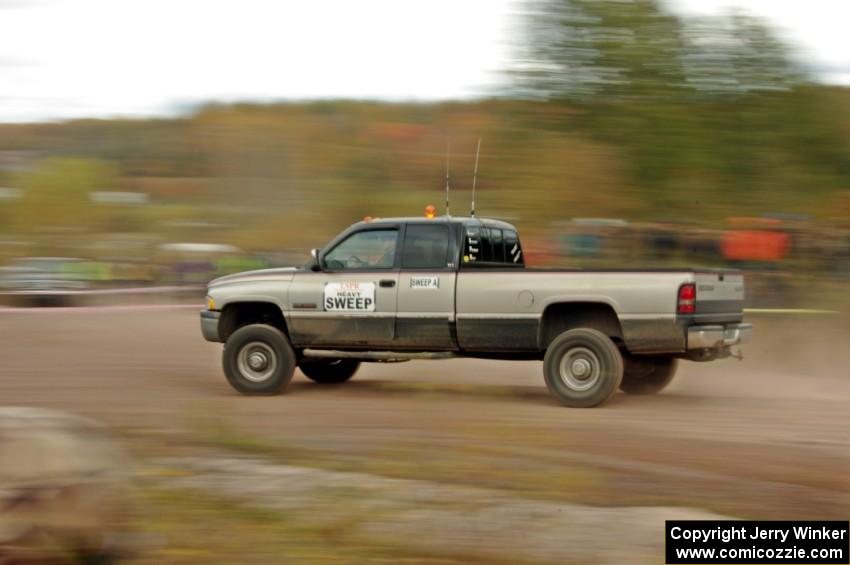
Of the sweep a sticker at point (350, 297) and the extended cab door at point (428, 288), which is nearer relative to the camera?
the extended cab door at point (428, 288)

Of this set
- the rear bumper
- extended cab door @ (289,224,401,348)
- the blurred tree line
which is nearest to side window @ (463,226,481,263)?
extended cab door @ (289,224,401,348)

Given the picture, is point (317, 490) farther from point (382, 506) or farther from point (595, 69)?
point (595, 69)

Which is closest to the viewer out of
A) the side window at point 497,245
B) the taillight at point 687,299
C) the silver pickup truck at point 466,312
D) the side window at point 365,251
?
the taillight at point 687,299

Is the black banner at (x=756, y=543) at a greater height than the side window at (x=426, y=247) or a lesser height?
lesser

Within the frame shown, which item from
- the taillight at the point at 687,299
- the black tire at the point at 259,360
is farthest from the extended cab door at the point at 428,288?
the taillight at the point at 687,299

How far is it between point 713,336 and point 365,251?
3.61 metres

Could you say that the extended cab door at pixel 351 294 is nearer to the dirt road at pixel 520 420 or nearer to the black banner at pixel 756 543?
the dirt road at pixel 520 420

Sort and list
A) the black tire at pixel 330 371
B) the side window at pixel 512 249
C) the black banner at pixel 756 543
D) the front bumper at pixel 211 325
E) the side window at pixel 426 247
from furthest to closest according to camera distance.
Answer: the black tire at pixel 330 371 < the side window at pixel 512 249 < the front bumper at pixel 211 325 < the side window at pixel 426 247 < the black banner at pixel 756 543

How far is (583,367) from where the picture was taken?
35.8 feet

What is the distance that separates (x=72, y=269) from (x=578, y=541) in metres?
26.9

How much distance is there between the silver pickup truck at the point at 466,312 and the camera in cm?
1068

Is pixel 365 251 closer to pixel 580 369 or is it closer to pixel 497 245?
pixel 497 245

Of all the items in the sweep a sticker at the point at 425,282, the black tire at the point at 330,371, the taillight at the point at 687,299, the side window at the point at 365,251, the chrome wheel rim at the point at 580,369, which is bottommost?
the black tire at the point at 330,371

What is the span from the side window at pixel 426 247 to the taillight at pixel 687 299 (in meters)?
2.38
